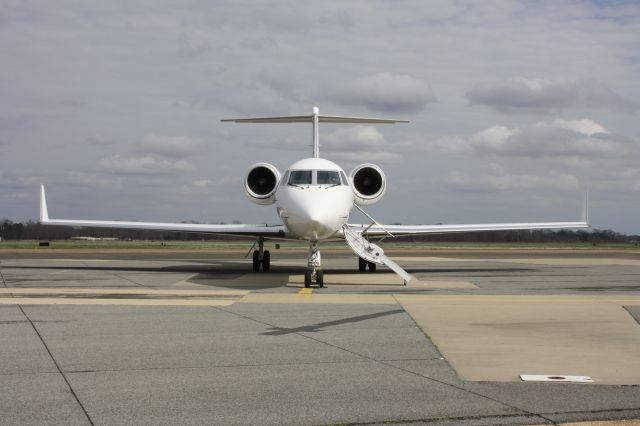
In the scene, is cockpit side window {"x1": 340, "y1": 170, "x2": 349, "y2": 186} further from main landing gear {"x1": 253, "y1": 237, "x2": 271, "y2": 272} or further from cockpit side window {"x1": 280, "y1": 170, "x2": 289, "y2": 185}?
main landing gear {"x1": 253, "y1": 237, "x2": 271, "y2": 272}

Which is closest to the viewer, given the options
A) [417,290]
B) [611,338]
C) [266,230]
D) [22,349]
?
[22,349]

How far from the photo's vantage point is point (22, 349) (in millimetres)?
8789

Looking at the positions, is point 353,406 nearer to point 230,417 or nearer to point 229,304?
point 230,417

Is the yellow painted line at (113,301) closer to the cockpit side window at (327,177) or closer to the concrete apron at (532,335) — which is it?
the concrete apron at (532,335)

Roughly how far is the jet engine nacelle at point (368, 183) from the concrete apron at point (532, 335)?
859cm

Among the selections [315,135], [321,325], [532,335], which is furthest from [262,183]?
[532,335]

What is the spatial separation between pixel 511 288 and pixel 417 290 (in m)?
2.45

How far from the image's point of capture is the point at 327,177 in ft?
64.5

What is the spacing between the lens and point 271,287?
1873cm

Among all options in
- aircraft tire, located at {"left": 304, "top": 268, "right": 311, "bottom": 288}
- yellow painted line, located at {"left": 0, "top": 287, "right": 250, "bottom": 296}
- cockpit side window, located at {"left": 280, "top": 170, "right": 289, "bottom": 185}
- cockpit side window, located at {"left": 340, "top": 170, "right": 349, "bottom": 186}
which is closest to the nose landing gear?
cockpit side window, located at {"left": 280, "top": 170, "right": 289, "bottom": 185}

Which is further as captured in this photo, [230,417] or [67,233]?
[67,233]

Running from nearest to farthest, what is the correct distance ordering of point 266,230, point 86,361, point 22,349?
1. point 86,361
2. point 22,349
3. point 266,230

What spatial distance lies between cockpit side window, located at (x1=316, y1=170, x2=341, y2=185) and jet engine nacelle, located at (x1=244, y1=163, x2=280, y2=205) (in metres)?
3.76

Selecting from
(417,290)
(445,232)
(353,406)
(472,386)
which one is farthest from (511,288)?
(353,406)
